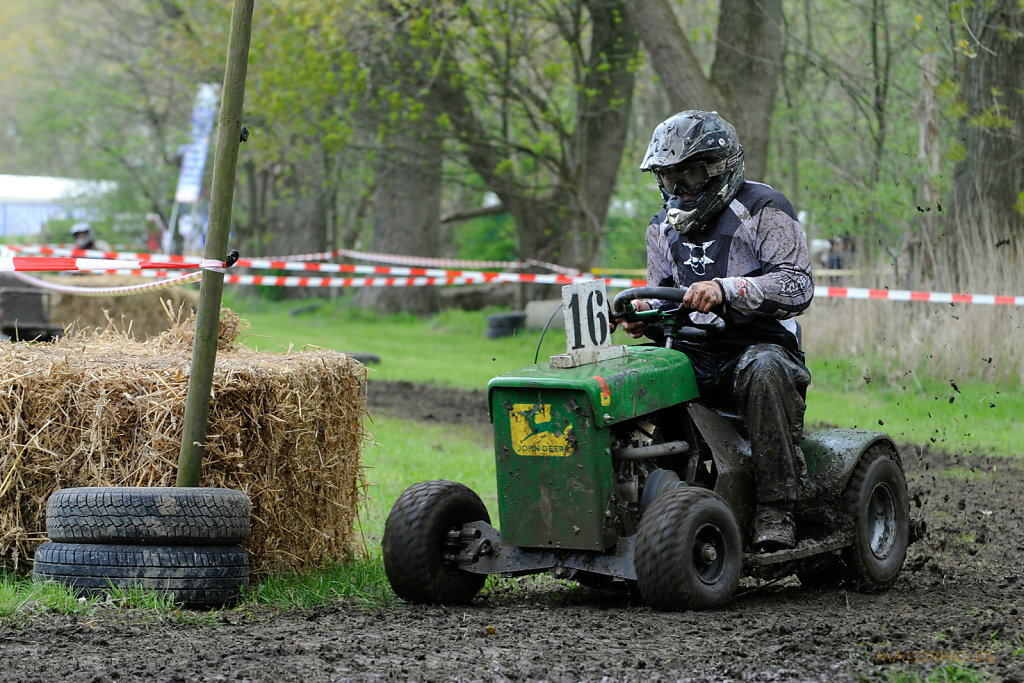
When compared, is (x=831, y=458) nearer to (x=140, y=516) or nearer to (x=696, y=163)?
(x=696, y=163)

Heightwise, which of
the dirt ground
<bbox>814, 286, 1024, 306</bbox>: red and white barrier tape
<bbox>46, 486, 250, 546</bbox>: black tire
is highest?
<bbox>814, 286, 1024, 306</bbox>: red and white barrier tape

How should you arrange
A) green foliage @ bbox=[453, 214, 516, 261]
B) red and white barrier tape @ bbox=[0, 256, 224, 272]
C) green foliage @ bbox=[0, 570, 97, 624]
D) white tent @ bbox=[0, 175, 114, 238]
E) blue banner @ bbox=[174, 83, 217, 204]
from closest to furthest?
green foliage @ bbox=[0, 570, 97, 624]
red and white barrier tape @ bbox=[0, 256, 224, 272]
blue banner @ bbox=[174, 83, 217, 204]
green foliage @ bbox=[453, 214, 516, 261]
white tent @ bbox=[0, 175, 114, 238]

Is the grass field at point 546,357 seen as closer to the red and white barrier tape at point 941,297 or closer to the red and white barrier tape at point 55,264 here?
the red and white barrier tape at point 941,297

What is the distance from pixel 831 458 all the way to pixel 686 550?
1.26m

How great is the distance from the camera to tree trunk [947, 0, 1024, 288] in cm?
1245

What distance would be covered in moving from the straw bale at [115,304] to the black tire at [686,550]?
1182 cm

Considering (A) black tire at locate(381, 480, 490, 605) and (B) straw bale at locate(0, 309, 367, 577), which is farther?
(B) straw bale at locate(0, 309, 367, 577)

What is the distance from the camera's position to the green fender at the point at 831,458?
225 inches

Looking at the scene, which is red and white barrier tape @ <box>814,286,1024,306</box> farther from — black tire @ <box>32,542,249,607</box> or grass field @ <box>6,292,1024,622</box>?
black tire @ <box>32,542,249,607</box>

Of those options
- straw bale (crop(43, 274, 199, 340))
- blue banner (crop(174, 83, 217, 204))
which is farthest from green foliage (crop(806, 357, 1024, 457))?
blue banner (crop(174, 83, 217, 204))

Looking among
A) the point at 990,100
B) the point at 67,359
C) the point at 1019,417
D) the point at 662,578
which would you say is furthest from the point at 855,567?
the point at 990,100

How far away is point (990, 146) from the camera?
521 inches

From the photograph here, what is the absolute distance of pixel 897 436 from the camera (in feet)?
34.0

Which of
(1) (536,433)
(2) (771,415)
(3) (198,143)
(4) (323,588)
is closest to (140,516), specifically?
(4) (323,588)
